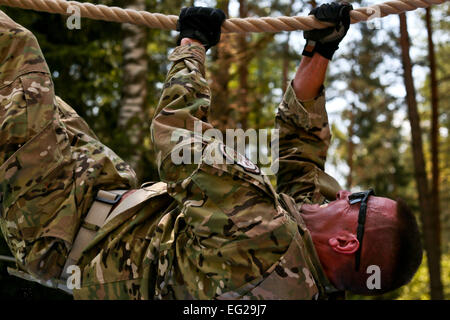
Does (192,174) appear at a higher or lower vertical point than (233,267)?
higher

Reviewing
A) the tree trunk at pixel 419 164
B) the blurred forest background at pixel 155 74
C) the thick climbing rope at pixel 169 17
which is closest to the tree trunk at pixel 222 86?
the blurred forest background at pixel 155 74

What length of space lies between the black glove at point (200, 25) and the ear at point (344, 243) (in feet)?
3.79

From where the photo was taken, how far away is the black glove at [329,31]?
2.51 metres

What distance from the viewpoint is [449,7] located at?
8.62 m

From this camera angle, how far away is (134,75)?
218 inches

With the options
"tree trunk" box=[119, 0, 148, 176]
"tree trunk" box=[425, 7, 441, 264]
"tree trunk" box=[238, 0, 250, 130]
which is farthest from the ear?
"tree trunk" box=[425, 7, 441, 264]

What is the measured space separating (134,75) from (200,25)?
10.4 ft

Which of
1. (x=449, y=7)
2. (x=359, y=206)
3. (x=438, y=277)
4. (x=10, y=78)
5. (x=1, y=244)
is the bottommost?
(x=438, y=277)

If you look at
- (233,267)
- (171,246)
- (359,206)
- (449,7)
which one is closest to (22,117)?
(171,246)

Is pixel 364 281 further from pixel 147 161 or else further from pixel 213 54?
pixel 213 54

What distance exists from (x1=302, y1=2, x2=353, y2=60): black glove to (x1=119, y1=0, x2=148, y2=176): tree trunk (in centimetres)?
287

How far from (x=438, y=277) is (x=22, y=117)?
16.7 ft

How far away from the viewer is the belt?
2188 mm

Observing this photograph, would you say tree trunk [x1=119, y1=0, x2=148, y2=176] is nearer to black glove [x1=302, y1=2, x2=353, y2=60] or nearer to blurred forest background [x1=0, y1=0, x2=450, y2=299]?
blurred forest background [x1=0, y1=0, x2=450, y2=299]
